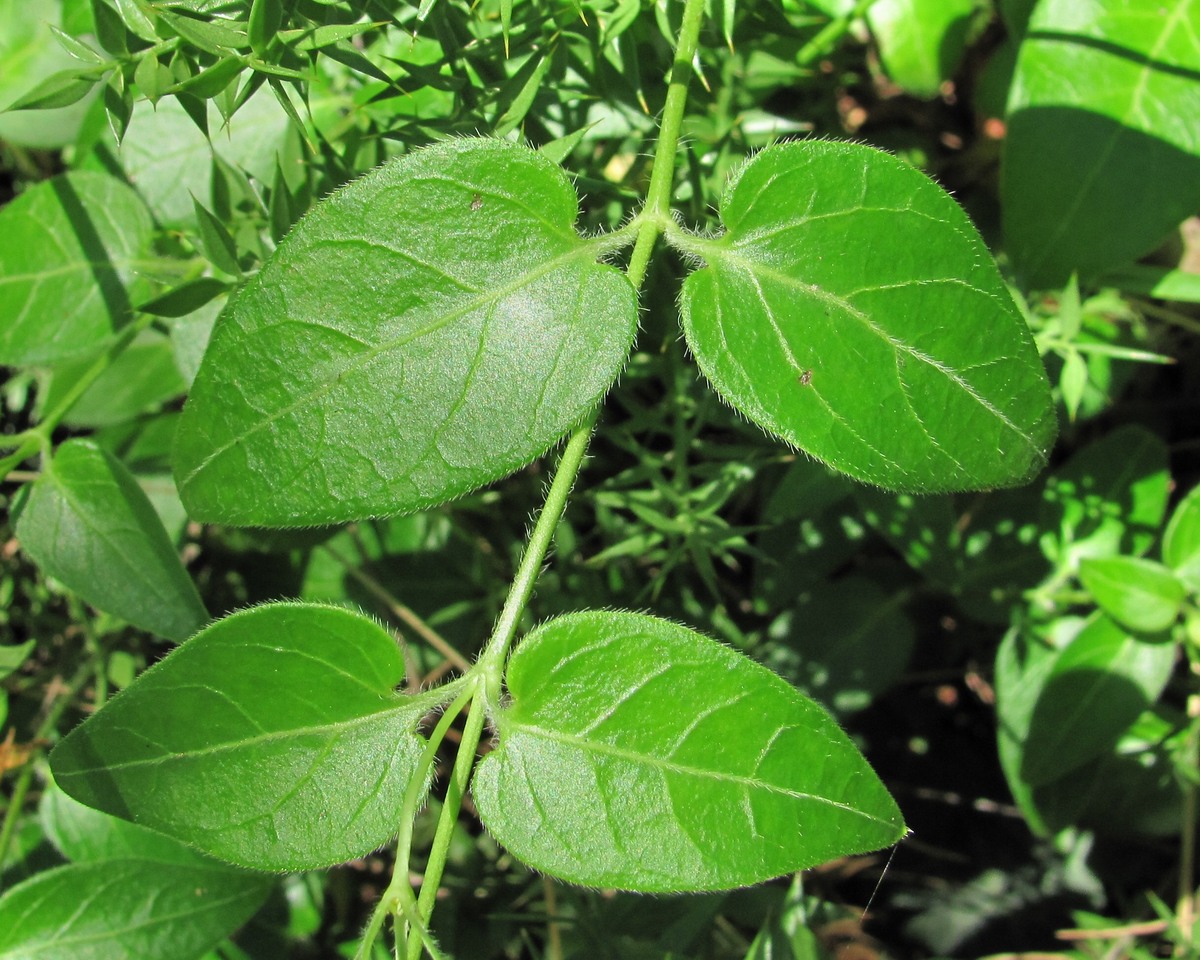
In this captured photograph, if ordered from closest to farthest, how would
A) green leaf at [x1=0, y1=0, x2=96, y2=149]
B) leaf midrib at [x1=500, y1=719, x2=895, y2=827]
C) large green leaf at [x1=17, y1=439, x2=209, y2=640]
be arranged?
leaf midrib at [x1=500, y1=719, x2=895, y2=827]
large green leaf at [x1=17, y1=439, x2=209, y2=640]
green leaf at [x1=0, y1=0, x2=96, y2=149]

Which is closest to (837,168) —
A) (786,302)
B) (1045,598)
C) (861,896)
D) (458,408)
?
(786,302)

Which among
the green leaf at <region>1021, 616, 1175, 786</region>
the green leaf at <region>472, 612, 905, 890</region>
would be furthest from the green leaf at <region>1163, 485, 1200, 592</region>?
the green leaf at <region>472, 612, 905, 890</region>

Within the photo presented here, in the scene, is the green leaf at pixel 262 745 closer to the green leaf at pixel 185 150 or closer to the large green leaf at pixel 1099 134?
the green leaf at pixel 185 150

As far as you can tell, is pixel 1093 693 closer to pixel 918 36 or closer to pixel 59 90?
pixel 918 36

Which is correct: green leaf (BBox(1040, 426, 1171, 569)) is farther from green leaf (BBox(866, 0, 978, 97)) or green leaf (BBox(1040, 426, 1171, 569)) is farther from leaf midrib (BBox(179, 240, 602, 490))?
leaf midrib (BBox(179, 240, 602, 490))

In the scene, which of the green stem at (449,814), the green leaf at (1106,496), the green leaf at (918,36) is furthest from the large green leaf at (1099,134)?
the green stem at (449,814)

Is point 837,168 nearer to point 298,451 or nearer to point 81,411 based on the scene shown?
point 298,451
